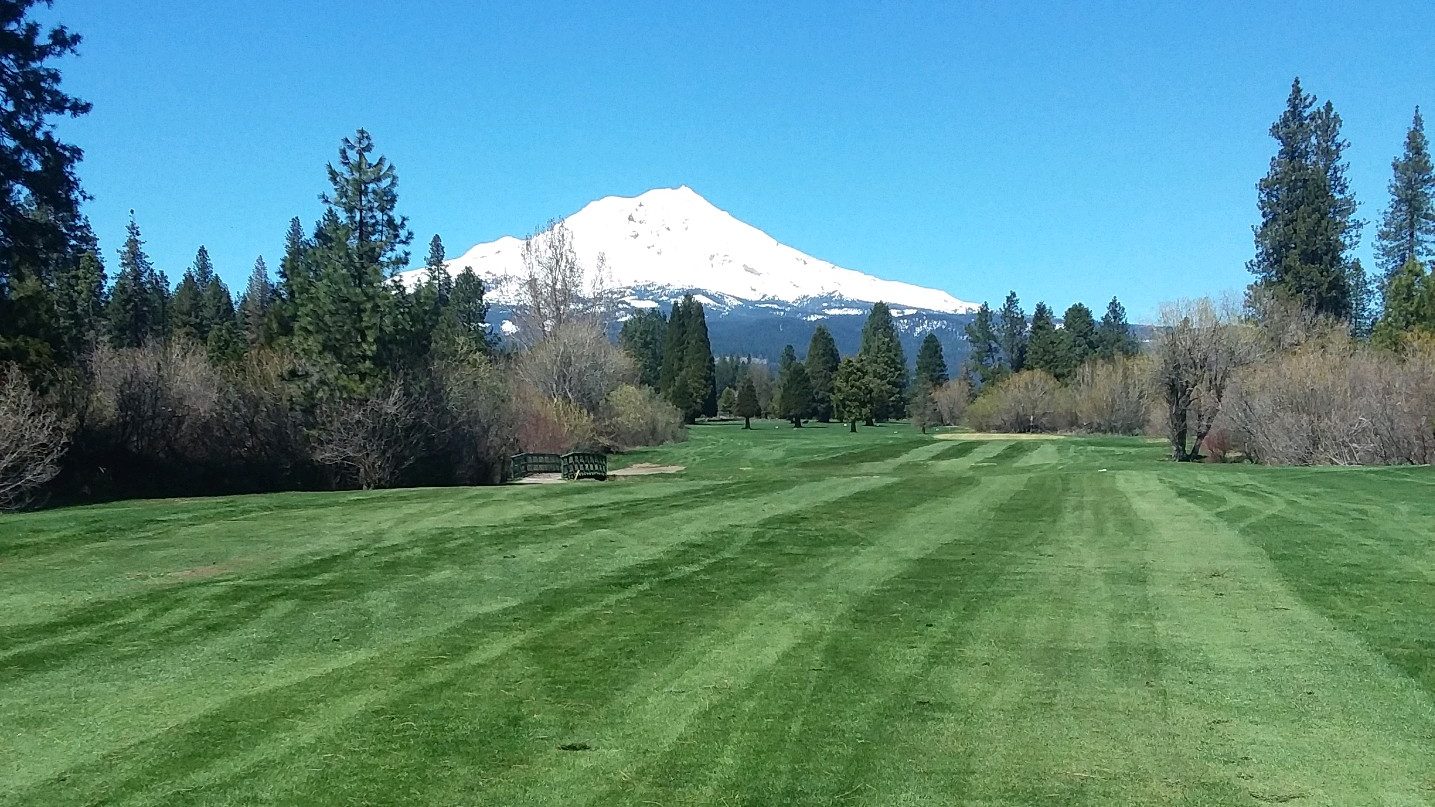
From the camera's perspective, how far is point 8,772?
232 inches

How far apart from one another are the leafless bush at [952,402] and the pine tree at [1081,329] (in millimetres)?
15895

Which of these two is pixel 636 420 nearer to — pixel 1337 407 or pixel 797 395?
pixel 1337 407

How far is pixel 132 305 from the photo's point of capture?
8344cm

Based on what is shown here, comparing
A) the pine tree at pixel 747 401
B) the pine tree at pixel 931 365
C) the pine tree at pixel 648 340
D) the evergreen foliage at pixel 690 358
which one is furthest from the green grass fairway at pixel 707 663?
the pine tree at pixel 931 365

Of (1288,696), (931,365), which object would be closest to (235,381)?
(1288,696)

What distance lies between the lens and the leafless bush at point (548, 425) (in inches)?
1731

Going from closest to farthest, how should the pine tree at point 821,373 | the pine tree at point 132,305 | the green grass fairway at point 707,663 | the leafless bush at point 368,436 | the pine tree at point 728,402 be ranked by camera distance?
the green grass fairway at point 707,663
the leafless bush at point 368,436
the pine tree at point 132,305
the pine tree at point 821,373
the pine tree at point 728,402

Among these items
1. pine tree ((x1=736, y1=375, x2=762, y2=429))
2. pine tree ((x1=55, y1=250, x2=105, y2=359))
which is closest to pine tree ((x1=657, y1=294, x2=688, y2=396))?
pine tree ((x1=736, y1=375, x2=762, y2=429))

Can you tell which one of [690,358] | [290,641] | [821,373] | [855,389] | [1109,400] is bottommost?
[290,641]

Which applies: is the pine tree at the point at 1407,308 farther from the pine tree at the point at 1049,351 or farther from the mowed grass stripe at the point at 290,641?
the pine tree at the point at 1049,351

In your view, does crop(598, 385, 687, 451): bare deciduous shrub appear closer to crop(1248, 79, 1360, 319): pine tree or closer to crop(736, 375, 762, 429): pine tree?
crop(1248, 79, 1360, 319): pine tree

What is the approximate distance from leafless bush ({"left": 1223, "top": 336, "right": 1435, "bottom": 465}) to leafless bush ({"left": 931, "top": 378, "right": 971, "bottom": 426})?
67.3 m

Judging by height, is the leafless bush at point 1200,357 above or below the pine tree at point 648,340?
below

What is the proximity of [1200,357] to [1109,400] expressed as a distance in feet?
154
